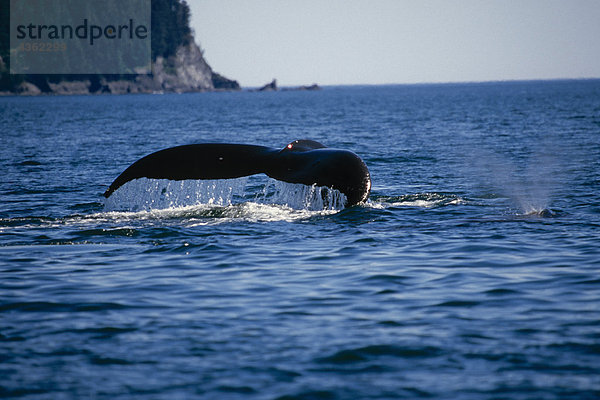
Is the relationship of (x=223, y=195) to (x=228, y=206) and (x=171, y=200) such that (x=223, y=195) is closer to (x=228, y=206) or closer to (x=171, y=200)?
(x=171, y=200)

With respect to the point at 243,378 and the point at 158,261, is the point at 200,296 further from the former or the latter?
the point at 243,378

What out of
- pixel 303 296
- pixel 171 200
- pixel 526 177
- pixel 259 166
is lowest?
pixel 303 296

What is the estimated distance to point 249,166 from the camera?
449 inches

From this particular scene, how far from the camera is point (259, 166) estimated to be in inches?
449

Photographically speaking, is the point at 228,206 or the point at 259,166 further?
the point at 228,206

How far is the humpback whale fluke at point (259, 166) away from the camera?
11.2 metres

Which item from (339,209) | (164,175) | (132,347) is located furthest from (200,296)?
(339,209)

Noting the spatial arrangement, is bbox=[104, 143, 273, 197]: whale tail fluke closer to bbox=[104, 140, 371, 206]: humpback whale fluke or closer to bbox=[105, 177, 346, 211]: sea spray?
bbox=[104, 140, 371, 206]: humpback whale fluke

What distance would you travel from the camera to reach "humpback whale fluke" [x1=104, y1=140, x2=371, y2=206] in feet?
36.7

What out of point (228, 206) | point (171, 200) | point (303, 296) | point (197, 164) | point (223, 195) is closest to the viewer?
point (303, 296)

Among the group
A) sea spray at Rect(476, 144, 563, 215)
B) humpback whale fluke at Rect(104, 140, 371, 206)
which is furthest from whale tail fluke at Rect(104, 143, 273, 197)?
sea spray at Rect(476, 144, 563, 215)

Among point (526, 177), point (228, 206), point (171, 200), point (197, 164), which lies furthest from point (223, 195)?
point (526, 177)

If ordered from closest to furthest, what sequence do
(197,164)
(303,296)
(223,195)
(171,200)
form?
(303,296), (197,164), (171,200), (223,195)

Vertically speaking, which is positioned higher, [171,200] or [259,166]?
[259,166]
